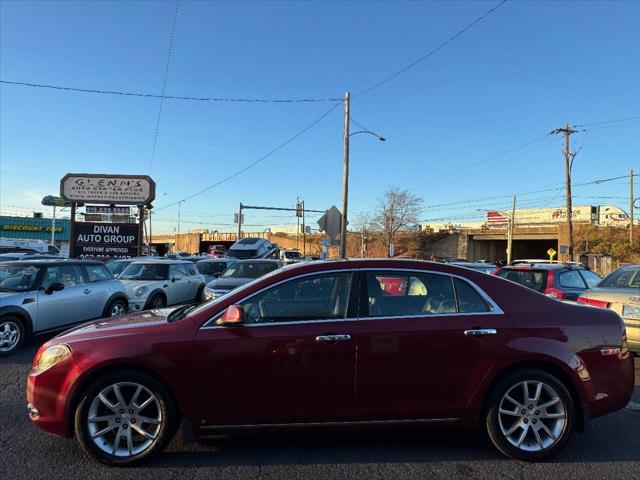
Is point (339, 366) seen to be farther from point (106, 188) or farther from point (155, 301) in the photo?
point (106, 188)

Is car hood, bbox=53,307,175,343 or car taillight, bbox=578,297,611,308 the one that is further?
car taillight, bbox=578,297,611,308

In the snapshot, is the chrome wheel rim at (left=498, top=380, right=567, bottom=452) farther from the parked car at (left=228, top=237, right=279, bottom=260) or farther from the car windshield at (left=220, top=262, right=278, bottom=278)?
the parked car at (left=228, top=237, right=279, bottom=260)

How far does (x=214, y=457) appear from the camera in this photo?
3.82m

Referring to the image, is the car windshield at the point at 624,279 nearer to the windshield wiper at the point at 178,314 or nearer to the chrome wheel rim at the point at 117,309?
the windshield wiper at the point at 178,314

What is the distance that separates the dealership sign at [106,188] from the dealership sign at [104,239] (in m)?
1.52

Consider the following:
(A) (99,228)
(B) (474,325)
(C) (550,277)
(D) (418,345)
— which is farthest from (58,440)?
(A) (99,228)

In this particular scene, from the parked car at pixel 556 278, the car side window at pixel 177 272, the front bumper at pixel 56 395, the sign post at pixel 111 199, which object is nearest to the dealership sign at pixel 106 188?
the sign post at pixel 111 199

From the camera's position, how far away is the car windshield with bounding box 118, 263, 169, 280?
12922mm

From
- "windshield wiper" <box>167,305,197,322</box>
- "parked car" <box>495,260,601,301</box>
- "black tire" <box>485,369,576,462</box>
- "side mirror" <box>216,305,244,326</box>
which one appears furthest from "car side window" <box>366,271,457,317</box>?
"parked car" <box>495,260,601,301</box>

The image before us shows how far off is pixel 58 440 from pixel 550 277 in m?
8.60

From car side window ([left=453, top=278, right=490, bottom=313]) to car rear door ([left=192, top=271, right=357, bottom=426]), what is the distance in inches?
38.9

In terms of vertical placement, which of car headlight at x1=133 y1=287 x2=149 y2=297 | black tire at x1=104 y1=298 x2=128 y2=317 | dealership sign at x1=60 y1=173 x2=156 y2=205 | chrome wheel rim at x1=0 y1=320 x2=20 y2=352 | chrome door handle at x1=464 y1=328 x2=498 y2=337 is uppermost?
dealership sign at x1=60 y1=173 x2=156 y2=205

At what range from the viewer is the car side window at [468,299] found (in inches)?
156

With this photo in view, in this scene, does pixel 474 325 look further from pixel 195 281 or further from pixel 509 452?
pixel 195 281
